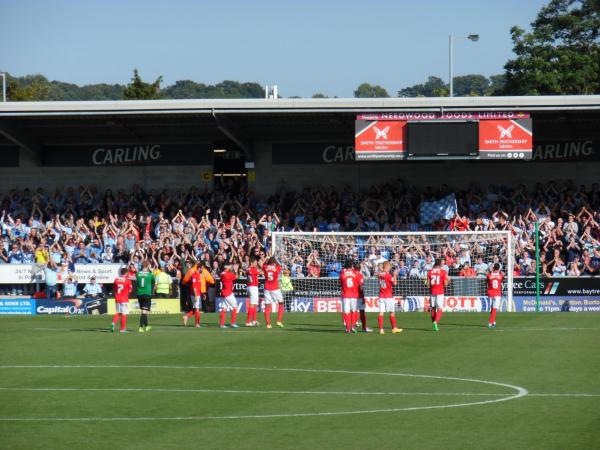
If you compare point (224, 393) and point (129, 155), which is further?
point (129, 155)

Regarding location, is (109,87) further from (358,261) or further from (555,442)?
(555,442)

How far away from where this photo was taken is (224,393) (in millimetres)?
17734

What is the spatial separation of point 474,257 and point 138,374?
796 inches

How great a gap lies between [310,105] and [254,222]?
5356 mm

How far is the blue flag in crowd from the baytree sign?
33.3 ft

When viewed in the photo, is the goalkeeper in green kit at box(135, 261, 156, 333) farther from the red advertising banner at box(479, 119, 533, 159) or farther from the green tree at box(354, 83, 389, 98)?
the green tree at box(354, 83, 389, 98)

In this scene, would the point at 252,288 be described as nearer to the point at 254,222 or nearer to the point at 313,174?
the point at 254,222

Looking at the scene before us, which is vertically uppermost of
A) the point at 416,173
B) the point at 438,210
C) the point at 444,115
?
the point at 444,115

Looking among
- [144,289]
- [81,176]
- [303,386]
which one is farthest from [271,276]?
[81,176]

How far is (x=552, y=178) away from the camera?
147ft

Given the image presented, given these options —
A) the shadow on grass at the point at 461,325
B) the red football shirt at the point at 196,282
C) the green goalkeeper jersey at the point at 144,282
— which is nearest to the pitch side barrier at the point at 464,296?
the shadow on grass at the point at 461,325

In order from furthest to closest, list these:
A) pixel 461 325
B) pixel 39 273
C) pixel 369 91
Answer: pixel 369 91 → pixel 39 273 → pixel 461 325

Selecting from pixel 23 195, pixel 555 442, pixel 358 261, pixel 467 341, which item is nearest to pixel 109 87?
pixel 23 195

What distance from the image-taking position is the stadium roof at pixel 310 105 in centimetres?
4050
